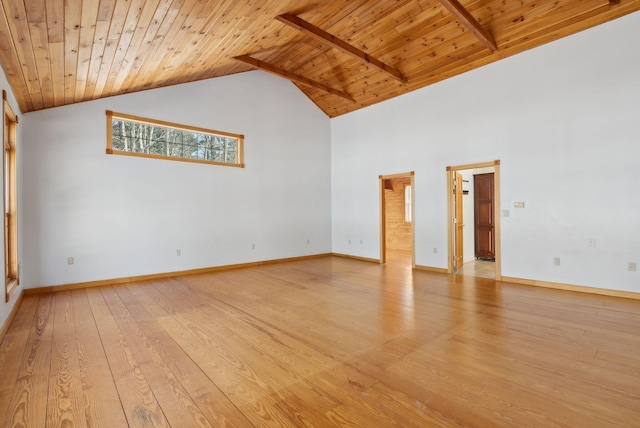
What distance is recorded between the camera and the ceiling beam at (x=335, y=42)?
4086 millimetres

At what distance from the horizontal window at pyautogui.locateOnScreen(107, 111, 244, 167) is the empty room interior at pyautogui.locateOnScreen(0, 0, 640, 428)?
0.12 ft

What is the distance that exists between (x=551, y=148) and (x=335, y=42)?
366 centimetres

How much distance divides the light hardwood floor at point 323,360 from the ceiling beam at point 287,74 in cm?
396

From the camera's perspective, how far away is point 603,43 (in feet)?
13.4

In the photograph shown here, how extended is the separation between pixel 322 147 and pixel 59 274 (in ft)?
19.2

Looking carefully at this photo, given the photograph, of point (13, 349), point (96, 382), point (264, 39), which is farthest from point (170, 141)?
point (96, 382)

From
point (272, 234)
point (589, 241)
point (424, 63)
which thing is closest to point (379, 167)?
point (424, 63)

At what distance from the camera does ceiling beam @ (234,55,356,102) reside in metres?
5.23

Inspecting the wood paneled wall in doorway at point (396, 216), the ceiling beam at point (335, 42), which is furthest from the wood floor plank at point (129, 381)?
the wood paneled wall in doorway at point (396, 216)

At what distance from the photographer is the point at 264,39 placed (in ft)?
14.7

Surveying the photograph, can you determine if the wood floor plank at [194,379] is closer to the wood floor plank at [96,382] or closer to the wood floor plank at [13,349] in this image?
the wood floor plank at [96,382]

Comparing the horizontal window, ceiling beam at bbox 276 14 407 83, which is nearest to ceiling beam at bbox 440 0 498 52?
ceiling beam at bbox 276 14 407 83

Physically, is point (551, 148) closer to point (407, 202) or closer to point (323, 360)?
point (323, 360)

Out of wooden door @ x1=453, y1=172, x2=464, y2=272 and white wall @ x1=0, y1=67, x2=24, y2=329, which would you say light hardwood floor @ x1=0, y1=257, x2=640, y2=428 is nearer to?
white wall @ x1=0, y1=67, x2=24, y2=329
